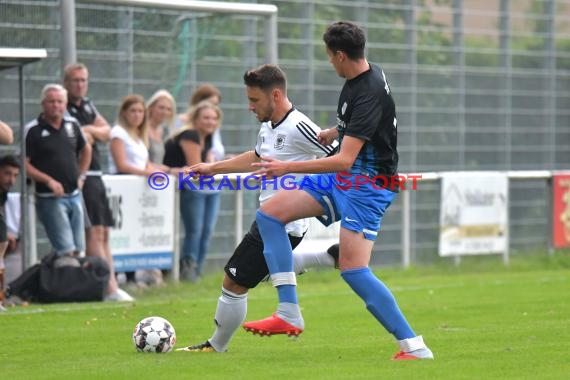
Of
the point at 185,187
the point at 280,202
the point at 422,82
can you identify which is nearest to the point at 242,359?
the point at 280,202

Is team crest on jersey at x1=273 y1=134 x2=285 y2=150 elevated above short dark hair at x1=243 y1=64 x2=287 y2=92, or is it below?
below

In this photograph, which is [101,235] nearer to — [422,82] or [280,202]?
[280,202]

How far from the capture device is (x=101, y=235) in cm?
1373

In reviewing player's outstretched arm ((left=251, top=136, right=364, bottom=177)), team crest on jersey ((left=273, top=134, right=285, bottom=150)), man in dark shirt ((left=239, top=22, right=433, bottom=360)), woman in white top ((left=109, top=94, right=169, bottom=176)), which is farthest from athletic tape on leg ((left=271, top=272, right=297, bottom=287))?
woman in white top ((left=109, top=94, right=169, bottom=176))

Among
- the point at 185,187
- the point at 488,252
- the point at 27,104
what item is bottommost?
the point at 488,252

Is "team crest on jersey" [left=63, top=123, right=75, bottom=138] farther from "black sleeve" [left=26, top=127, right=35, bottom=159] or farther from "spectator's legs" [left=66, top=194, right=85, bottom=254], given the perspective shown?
"spectator's legs" [left=66, top=194, right=85, bottom=254]

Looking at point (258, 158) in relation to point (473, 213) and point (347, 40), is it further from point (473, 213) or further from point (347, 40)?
point (473, 213)

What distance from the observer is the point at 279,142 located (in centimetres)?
864

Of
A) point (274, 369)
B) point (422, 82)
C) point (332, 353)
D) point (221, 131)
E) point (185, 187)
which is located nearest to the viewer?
point (274, 369)

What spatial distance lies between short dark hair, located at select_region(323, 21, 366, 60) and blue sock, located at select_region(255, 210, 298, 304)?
117 centimetres

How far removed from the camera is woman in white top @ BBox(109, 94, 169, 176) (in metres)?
13.9

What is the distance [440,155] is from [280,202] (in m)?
12.1

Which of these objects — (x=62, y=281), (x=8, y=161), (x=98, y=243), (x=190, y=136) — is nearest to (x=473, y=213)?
(x=190, y=136)

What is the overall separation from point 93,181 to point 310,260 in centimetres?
446
